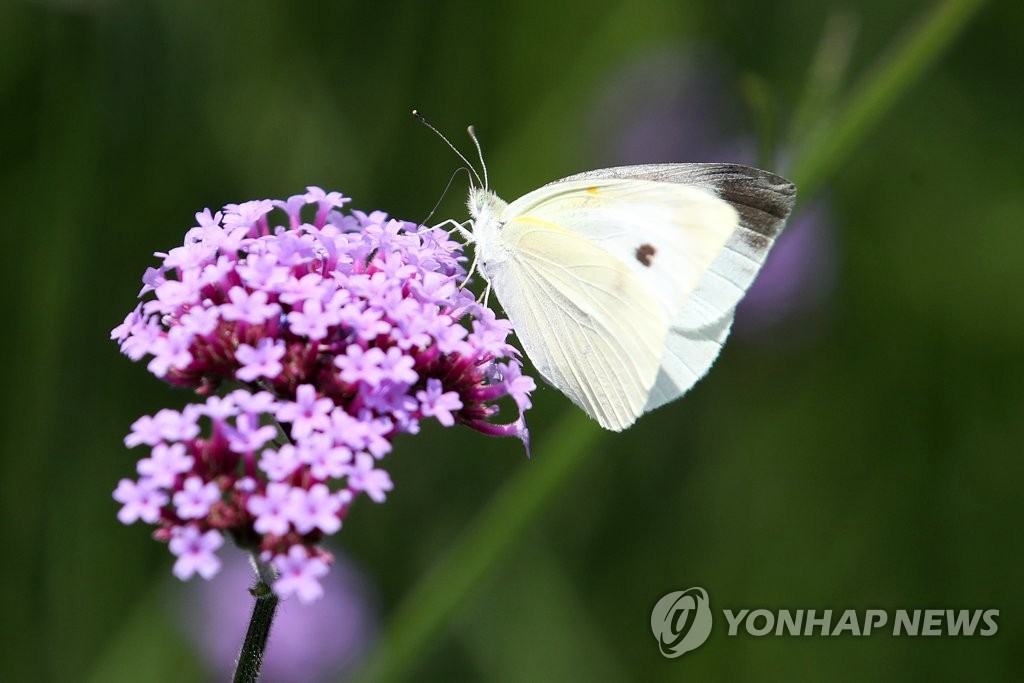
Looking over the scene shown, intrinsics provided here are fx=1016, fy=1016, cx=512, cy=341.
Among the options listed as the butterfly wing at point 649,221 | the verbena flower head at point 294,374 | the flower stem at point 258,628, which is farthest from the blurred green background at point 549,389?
the flower stem at point 258,628

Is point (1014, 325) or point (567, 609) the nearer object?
point (567, 609)

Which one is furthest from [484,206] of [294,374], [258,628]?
[258,628]

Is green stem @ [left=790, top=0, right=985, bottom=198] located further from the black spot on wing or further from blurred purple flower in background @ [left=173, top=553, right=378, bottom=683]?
blurred purple flower in background @ [left=173, top=553, right=378, bottom=683]

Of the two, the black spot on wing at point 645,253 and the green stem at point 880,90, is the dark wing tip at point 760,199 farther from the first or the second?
the green stem at point 880,90

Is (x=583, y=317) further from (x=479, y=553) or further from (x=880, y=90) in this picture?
(x=880, y=90)

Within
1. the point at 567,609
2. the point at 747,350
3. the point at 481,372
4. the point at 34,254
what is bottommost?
the point at 567,609

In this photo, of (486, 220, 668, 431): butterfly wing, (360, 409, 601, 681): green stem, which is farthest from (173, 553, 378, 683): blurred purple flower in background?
(486, 220, 668, 431): butterfly wing

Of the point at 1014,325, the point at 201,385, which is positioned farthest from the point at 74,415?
the point at 1014,325

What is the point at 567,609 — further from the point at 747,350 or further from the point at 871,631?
the point at 747,350
